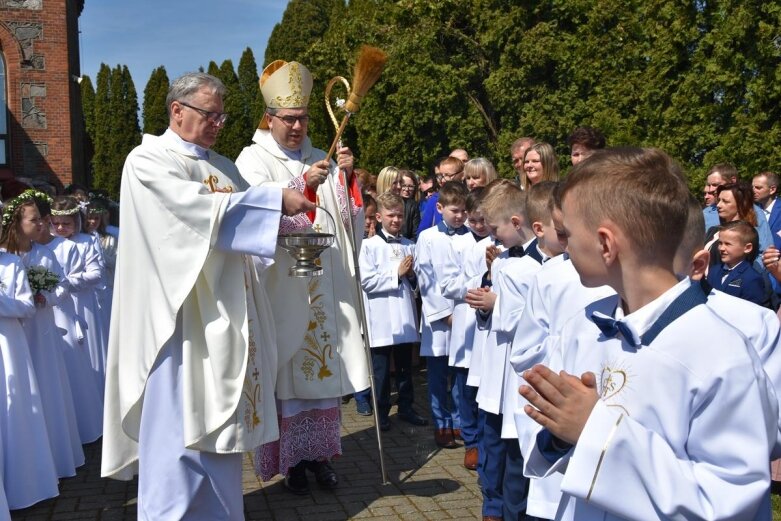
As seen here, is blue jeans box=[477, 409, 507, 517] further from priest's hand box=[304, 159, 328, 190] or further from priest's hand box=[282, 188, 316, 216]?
priest's hand box=[304, 159, 328, 190]

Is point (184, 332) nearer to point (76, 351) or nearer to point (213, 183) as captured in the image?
point (213, 183)

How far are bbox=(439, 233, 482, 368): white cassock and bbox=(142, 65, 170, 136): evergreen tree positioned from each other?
45.4 m

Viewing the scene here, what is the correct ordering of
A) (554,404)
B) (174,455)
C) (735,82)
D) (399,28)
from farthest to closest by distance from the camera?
(399,28) → (735,82) → (174,455) → (554,404)

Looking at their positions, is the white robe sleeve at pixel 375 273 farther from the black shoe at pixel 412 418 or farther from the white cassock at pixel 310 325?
the white cassock at pixel 310 325

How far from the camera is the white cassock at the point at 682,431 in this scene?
1.82 meters

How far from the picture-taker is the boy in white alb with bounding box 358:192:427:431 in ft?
25.0

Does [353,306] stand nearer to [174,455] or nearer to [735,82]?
[174,455]

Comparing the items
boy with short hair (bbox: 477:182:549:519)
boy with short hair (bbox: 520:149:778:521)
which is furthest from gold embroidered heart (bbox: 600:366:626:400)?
boy with short hair (bbox: 477:182:549:519)

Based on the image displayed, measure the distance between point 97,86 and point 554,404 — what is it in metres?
54.9

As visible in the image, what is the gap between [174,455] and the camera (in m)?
4.42

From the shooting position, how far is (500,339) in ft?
15.8

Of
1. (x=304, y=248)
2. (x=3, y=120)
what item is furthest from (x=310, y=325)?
(x=3, y=120)

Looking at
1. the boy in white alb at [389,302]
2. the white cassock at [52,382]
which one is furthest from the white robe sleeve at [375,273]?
the white cassock at [52,382]

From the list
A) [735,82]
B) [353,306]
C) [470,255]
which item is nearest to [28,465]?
[353,306]
